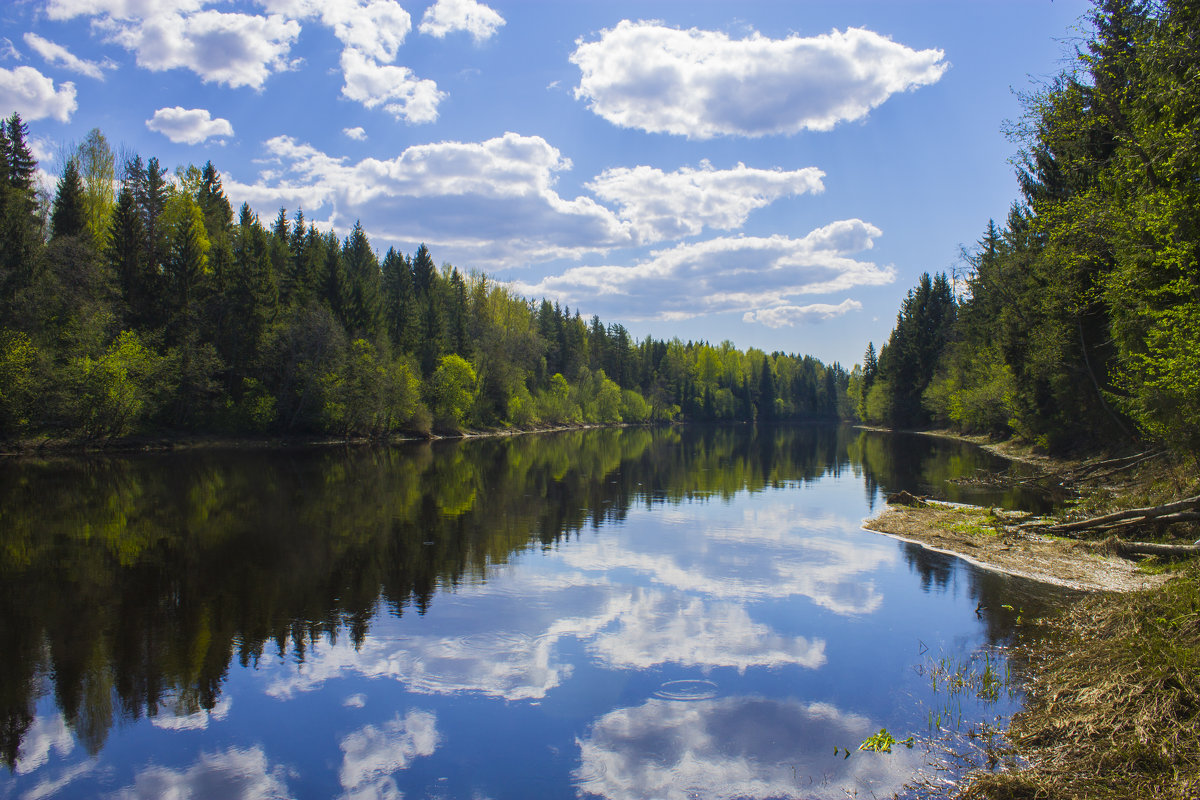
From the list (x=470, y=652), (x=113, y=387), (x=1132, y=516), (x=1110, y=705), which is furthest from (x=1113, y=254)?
(x=113, y=387)

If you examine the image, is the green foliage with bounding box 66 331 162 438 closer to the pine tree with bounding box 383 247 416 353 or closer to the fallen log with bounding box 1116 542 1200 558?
the pine tree with bounding box 383 247 416 353

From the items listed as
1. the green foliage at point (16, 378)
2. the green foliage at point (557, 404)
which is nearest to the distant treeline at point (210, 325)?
the green foliage at point (16, 378)

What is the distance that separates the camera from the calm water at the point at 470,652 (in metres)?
7.04

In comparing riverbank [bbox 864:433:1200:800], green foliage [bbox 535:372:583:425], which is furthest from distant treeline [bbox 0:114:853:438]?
riverbank [bbox 864:433:1200:800]

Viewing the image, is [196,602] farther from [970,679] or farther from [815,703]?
[970,679]

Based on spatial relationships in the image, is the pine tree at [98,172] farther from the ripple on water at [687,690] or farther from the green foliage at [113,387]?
the ripple on water at [687,690]

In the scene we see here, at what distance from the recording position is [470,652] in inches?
409

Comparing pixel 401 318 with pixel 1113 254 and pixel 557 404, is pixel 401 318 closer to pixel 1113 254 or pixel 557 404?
pixel 557 404

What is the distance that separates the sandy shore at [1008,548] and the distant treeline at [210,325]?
45458 mm

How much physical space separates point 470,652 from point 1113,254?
64.1 feet

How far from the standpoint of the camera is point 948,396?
74188 millimetres

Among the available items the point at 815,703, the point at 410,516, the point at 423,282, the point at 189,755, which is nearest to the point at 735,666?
the point at 815,703

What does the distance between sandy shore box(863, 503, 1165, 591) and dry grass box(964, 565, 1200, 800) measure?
200 inches

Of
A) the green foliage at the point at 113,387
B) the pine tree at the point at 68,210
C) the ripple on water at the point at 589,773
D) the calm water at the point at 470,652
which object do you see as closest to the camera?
the ripple on water at the point at 589,773
